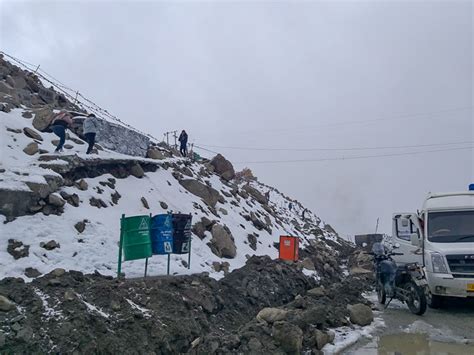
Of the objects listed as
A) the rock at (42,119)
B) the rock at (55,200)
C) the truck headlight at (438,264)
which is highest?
the rock at (42,119)

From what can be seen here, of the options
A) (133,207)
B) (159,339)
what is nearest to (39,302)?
(159,339)

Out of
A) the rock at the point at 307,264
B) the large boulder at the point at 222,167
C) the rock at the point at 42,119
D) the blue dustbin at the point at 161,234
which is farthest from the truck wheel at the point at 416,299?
the large boulder at the point at 222,167

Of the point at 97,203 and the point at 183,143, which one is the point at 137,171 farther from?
the point at 183,143

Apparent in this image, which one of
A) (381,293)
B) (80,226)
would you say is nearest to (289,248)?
(381,293)

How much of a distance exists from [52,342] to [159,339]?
1693mm

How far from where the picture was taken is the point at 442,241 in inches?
420

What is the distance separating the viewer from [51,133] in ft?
49.5

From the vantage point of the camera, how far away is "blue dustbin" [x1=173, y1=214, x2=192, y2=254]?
11.1 m

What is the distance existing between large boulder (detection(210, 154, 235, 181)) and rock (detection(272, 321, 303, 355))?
18.4 m

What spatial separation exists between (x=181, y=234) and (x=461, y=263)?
6.89 metres

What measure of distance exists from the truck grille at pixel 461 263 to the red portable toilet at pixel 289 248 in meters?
7.61

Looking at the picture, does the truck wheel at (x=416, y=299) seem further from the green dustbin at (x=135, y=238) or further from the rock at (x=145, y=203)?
the rock at (x=145, y=203)

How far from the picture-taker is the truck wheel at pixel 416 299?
9.56m

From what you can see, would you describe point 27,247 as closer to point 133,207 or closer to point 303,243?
point 133,207
